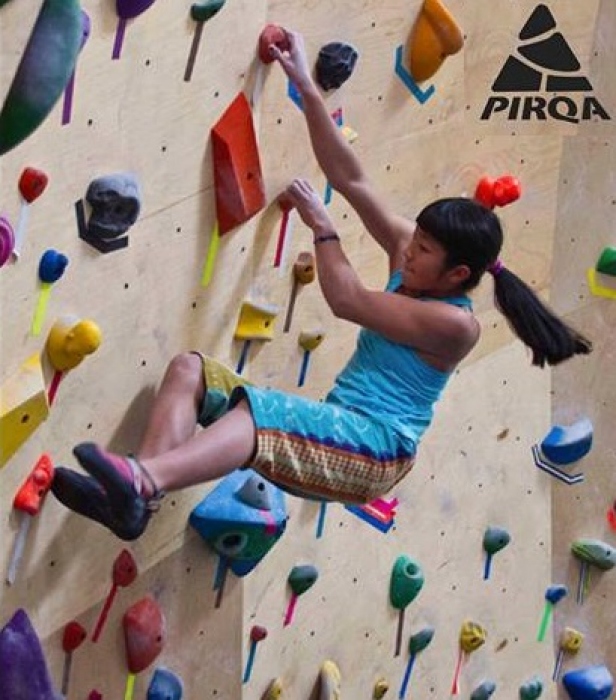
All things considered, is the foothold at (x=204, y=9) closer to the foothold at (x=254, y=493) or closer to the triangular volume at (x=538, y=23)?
the foothold at (x=254, y=493)

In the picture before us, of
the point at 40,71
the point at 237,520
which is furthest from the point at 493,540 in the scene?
the point at 40,71

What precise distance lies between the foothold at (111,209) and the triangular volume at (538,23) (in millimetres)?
1235

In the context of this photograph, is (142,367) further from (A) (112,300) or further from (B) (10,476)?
(B) (10,476)

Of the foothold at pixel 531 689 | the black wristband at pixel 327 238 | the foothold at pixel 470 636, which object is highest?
the black wristband at pixel 327 238

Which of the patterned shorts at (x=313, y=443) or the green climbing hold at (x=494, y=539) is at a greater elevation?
the patterned shorts at (x=313, y=443)

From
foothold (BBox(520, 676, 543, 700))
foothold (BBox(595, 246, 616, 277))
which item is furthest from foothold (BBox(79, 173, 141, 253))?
foothold (BBox(520, 676, 543, 700))

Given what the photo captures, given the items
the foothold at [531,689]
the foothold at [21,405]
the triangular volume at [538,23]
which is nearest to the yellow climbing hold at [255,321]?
the foothold at [21,405]

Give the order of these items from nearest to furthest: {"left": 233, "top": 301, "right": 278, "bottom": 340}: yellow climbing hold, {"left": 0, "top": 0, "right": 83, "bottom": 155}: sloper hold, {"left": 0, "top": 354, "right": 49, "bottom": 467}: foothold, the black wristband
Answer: {"left": 0, "top": 0, "right": 83, "bottom": 155}: sloper hold
{"left": 0, "top": 354, "right": 49, "bottom": 467}: foothold
the black wristband
{"left": 233, "top": 301, "right": 278, "bottom": 340}: yellow climbing hold

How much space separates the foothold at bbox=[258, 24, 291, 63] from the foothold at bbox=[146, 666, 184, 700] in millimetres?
1201

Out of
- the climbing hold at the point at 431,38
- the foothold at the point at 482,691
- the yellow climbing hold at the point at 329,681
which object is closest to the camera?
the climbing hold at the point at 431,38

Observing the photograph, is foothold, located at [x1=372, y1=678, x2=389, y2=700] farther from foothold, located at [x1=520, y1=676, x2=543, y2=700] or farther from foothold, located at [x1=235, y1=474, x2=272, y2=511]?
foothold, located at [x1=235, y1=474, x2=272, y2=511]

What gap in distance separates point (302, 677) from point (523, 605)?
790 mm

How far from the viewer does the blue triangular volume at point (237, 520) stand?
124 inches

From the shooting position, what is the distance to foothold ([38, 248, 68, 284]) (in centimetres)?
266
